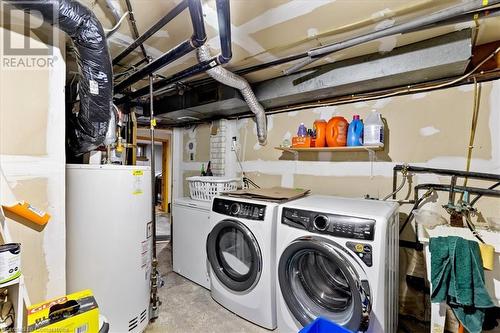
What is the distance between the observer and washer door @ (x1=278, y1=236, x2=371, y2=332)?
5.01ft

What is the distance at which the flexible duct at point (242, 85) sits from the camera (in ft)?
5.98

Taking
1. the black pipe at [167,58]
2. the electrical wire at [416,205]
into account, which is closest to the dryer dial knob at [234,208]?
the black pipe at [167,58]

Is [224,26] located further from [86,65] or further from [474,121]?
[474,121]

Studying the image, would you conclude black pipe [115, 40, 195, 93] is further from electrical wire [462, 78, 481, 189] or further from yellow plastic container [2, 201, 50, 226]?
electrical wire [462, 78, 481, 189]

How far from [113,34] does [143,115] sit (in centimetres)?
190

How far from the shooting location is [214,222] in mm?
2234

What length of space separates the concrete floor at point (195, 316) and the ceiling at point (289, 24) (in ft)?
7.48

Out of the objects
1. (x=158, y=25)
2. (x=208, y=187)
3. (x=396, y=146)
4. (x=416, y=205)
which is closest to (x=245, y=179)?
(x=208, y=187)

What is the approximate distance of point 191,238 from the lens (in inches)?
104

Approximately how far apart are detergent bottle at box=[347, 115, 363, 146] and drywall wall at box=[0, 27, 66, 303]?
2.19m

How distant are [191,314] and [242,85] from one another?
2183mm

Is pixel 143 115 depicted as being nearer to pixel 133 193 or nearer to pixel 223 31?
pixel 133 193

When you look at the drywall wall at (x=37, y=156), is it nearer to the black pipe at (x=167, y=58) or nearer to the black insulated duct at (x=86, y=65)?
the black insulated duct at (x=86, y=65)

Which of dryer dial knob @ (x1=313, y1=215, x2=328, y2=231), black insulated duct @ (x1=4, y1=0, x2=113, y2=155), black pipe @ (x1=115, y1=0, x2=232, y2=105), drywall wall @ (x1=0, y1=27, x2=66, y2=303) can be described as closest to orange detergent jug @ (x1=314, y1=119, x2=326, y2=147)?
dryer dial knob @ (x1=313, y1=215, x2=328, y2=231)
